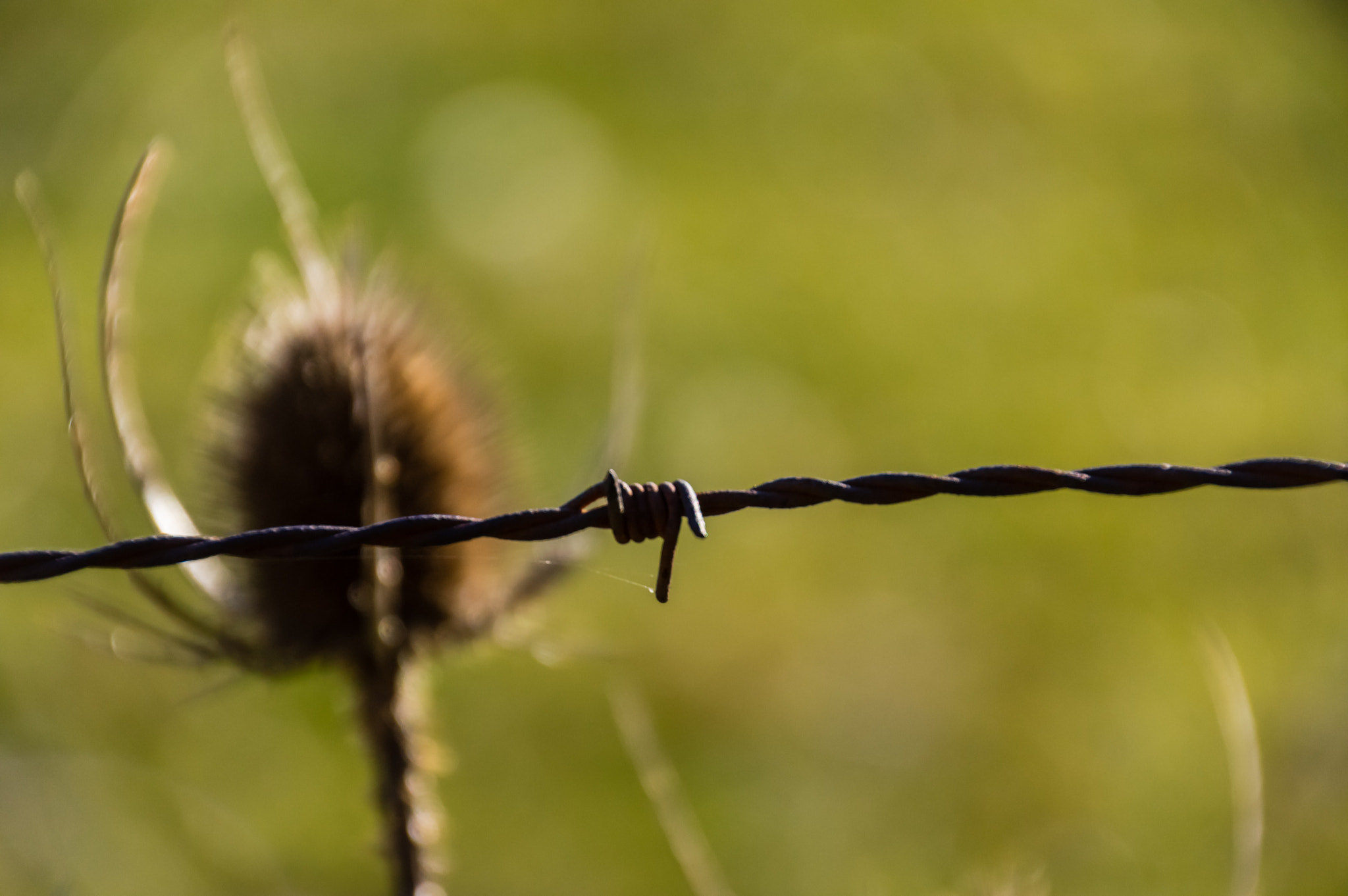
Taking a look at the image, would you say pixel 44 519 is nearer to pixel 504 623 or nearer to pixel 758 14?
pixel 504 623

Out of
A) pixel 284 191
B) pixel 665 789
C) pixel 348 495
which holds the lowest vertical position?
pixel 665 789

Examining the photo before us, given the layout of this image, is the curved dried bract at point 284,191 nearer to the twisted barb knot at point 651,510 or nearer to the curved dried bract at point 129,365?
the curved dried bract at point 129,365

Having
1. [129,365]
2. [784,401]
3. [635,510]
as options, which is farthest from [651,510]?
[784,401]

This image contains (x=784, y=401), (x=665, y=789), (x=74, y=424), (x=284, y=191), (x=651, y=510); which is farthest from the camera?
(x=784, y=401)

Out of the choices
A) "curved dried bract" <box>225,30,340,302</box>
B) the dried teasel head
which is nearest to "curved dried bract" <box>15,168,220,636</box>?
the dried teasel head

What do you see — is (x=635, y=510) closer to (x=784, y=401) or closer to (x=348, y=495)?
(x=348, y=495)

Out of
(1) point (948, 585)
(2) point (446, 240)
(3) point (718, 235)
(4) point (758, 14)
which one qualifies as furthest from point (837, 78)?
(1) point (948, 585)
